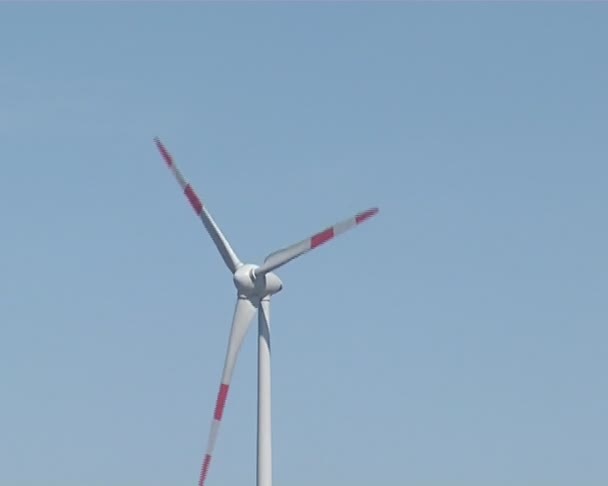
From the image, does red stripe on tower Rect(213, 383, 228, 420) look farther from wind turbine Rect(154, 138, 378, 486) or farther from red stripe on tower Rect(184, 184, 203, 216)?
red stripe on tower Rect(184, 184, 203, 216)

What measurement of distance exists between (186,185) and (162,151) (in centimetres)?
237

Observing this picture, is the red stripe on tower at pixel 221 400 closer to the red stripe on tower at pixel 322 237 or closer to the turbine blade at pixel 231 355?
the turbine blade at pixel 231 355

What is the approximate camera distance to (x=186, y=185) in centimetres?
8588

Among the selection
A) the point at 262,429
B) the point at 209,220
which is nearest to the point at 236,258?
the point at 209,220

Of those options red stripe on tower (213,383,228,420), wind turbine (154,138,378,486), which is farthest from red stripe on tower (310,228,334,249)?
red stripe on tower (213,383,228,420)

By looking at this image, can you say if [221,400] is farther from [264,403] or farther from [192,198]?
[192,198]

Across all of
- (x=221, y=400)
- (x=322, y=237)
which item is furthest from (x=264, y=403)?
(x=322, y=237)

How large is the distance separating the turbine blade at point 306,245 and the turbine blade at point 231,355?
7.05ft

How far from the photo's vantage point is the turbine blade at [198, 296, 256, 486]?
267 ft

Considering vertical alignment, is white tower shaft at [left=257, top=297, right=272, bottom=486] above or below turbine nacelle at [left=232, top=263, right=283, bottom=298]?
below

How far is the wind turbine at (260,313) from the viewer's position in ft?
265

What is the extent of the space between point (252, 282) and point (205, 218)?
5996 millimetres

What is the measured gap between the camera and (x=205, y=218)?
84.9 metres

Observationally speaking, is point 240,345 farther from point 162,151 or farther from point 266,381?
point 162,151
